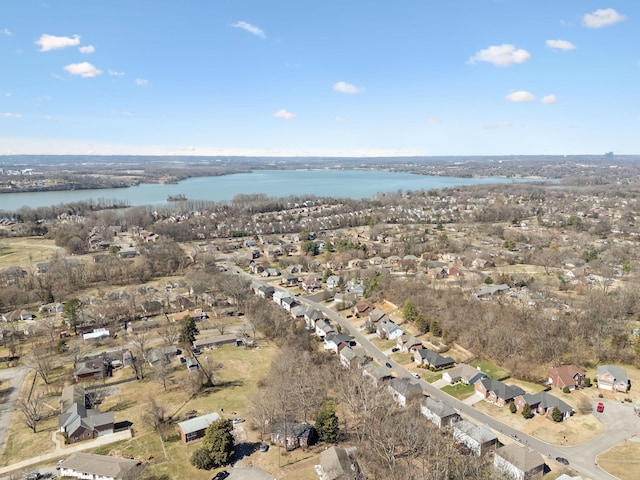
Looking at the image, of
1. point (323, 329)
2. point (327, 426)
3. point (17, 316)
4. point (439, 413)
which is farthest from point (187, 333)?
point (439, 413)

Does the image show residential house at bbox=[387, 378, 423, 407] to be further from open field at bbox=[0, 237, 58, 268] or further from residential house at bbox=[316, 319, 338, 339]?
open field at bbox=[0, 237, 58, 268]

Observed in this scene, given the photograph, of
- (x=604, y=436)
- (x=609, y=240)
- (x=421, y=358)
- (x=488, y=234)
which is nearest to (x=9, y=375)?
(x=421, y=358)

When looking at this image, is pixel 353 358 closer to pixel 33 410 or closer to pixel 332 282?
pixel 332 282

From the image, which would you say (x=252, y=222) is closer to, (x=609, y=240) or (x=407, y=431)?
(x=609, y=240)

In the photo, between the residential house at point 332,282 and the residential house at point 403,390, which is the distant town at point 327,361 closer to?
the residential house at point 403,390

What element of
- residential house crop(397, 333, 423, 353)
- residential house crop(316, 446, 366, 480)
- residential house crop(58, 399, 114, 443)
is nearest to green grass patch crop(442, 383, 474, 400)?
residential house crop(397, 333, 423, 353)

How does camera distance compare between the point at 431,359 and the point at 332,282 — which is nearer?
the point at 431,359

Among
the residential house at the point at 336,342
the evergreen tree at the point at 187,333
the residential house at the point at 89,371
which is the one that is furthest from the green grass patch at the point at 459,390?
the residential house at the point at 89,371
